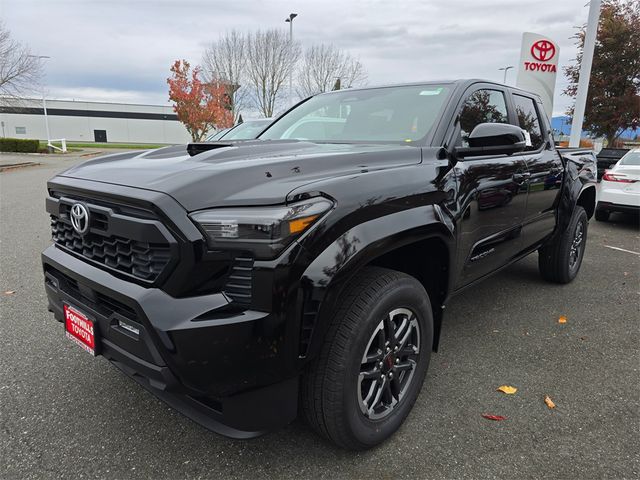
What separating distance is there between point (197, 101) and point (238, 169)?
3471 centimetres

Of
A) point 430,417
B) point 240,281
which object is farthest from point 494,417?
point 240,281

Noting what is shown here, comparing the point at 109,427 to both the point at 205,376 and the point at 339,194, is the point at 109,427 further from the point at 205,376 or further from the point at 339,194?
the point at 339,194

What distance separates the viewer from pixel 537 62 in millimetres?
10914

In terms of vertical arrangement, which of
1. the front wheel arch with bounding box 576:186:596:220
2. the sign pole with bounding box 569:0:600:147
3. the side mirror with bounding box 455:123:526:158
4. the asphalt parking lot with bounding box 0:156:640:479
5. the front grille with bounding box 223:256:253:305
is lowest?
the asphalt parking lot with bounding box 0:156:640:479

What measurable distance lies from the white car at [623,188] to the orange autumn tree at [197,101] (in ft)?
93.0

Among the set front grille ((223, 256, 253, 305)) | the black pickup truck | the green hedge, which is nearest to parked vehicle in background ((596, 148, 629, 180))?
the black pickup truck

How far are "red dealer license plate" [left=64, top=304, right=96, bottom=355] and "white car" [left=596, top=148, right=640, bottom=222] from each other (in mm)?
9088

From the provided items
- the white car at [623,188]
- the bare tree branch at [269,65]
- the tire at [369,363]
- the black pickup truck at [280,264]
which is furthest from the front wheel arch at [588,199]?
the bare tree branch at [269,65]

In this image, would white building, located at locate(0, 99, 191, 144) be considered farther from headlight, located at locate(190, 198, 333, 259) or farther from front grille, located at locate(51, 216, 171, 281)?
headlight, located at locate(190, 198, 333, 259)

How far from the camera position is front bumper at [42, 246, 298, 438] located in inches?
64.6

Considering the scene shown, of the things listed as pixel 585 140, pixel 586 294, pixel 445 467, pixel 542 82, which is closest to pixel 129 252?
pixel 445 467

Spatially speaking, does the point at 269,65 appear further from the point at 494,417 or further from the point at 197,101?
the point at 494,417

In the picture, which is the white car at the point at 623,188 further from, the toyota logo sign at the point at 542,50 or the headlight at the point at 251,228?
the headlight at the point at 251,228

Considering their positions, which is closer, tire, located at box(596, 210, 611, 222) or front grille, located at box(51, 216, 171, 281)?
front grille, located at box(51, 216, 171, 281)
